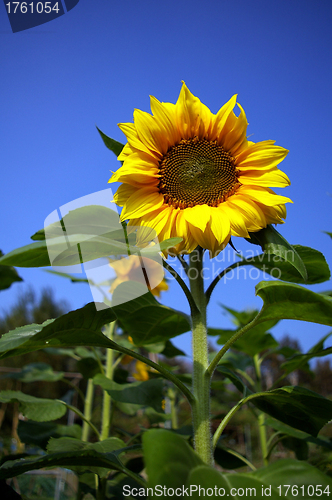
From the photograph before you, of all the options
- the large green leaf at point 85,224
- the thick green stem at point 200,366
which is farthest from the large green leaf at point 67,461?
the large green leaf at point 85,224

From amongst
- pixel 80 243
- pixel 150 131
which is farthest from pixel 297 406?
pixel 150 131

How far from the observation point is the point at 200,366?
1.07m

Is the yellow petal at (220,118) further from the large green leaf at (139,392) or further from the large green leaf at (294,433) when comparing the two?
the large green leaf at (294,433)

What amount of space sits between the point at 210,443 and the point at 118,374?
4.29 ft

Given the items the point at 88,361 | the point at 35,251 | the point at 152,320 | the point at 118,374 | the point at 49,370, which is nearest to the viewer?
the point at 35,251

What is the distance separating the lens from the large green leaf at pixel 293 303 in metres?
0.83

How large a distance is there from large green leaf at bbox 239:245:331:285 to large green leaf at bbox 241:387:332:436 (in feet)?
1.10

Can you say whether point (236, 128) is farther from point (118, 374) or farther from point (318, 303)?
point (118, 374)

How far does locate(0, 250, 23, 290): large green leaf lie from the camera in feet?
7.15

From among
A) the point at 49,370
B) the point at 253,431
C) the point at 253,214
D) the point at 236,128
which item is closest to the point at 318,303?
the point at 253,214

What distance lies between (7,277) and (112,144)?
1.37m

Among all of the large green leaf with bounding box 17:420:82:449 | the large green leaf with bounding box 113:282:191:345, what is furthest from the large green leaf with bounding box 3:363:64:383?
the large green leaf with bounding box 113:282:191:345

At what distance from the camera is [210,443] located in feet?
3.30

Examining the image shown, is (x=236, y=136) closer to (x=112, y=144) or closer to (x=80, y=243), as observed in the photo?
(x=112, y=144)
